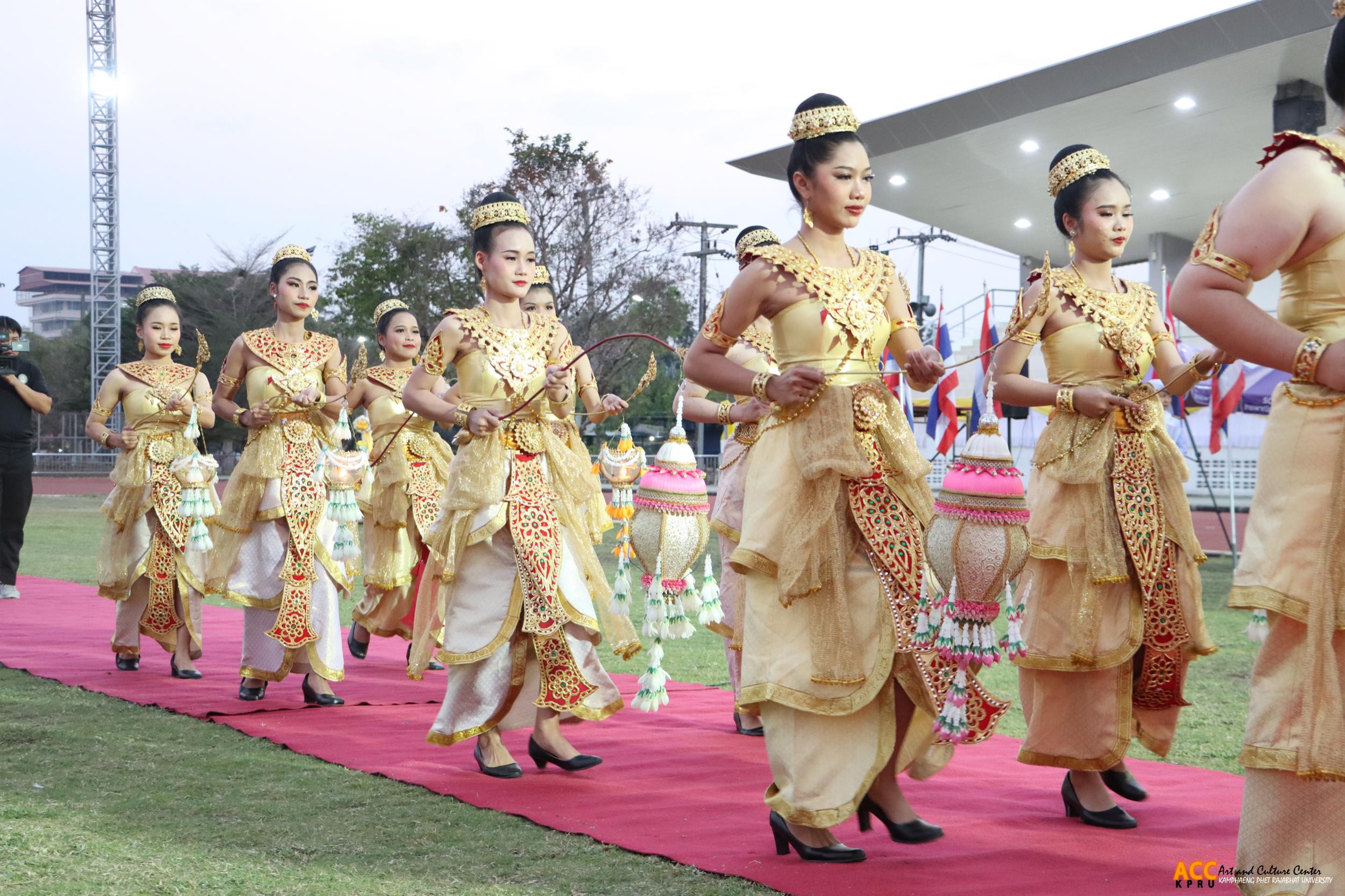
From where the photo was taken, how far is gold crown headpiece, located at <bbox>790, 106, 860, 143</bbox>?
3641 millimetres

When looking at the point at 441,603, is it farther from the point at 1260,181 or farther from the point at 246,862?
the point at 1260,181

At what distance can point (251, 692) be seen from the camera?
20.9 feet

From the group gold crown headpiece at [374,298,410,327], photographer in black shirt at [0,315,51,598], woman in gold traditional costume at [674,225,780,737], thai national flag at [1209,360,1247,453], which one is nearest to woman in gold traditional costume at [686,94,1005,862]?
woman in gold traditional costume at [674,225,780,737]

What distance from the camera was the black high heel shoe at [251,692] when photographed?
20.8ft

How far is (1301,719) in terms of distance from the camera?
2.40m

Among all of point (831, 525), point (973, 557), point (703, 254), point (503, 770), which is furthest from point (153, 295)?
point (703, 254)

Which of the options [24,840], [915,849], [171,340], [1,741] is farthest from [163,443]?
[915,849]

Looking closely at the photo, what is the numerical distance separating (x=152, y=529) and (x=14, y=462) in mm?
3846

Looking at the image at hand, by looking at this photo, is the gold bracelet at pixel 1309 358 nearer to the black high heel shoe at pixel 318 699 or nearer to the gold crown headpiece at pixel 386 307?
the black high heel shoe at pixel 318 699

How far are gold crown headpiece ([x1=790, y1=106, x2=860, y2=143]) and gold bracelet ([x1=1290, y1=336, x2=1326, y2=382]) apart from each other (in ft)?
5.09

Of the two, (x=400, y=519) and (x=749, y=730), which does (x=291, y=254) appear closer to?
(x=400, y=519)

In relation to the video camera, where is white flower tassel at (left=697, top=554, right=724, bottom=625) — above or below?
below

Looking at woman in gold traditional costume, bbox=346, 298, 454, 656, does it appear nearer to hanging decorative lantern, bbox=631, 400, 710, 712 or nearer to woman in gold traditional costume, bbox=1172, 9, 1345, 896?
hanging decorative lantern, bbox=631, 400, 710, 712

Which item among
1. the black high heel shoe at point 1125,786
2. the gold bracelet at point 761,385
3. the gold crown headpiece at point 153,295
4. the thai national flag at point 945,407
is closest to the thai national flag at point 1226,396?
the thai national flag at point 945,407
